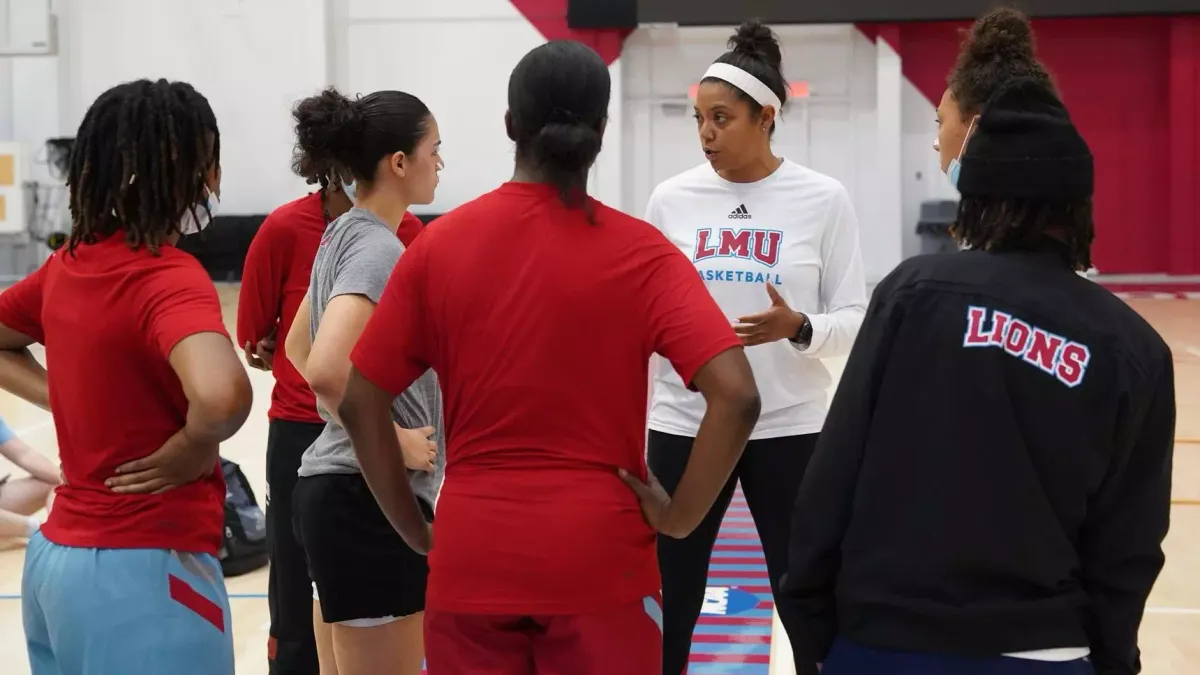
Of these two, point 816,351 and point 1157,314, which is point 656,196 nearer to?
point 816,351

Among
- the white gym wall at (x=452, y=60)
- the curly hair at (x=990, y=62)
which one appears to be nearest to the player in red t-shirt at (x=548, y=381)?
the curly hair at (x=990, y=62)

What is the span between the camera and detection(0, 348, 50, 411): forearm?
2.38 metres

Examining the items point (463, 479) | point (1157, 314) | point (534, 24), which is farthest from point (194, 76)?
point (463, 479)

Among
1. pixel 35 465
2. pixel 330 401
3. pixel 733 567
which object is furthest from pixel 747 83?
pixel 35 465

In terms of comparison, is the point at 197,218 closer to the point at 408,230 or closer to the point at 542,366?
the point at 542,366

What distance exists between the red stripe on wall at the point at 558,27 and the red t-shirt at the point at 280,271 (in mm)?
13838

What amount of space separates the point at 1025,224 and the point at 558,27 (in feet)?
51.9

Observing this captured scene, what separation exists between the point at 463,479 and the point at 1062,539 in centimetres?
84

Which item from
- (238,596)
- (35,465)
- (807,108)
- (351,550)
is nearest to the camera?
(351,550)

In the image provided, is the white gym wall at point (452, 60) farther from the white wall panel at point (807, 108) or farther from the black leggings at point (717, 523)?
the black leggings at point (717, 523)

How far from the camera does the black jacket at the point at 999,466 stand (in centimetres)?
166

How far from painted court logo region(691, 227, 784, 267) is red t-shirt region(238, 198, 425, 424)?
0.74m

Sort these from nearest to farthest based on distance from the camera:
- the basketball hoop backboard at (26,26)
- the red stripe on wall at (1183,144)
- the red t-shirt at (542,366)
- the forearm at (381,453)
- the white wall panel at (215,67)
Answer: the red t-shirt at (542,366), the forearm at (381,453), the basketball hoop backboard at (26,26), the red stripe on wall at (1183,144), the white wall panel at (215,67)

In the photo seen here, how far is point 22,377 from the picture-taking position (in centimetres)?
238
